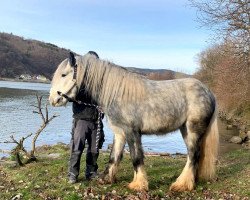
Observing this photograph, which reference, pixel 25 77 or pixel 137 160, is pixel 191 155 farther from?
pixel 25 77

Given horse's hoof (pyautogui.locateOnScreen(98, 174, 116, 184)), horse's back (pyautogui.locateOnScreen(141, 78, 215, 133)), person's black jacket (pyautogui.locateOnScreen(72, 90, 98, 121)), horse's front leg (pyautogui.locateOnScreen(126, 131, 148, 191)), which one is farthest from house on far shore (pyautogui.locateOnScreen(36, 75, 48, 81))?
horse's front leg (pyautogui.locateOnScreen(126, 131, 148, 191))

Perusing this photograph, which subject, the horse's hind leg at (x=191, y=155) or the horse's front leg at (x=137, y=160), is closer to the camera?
Result: the horse's front leg at (x=137, y=160)

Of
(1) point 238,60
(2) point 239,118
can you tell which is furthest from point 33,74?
(1) point 238,60

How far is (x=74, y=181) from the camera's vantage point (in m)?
8.73

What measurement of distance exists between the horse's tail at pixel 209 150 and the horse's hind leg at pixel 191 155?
0.63 feet

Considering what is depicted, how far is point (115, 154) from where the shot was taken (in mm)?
8367

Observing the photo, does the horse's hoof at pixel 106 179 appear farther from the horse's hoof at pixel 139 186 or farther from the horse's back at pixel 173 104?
the horse's back at pixel 173 104

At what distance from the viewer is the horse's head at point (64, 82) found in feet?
25.8

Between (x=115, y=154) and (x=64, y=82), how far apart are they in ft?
6.30

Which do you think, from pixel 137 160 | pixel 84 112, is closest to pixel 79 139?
pixel 84 112

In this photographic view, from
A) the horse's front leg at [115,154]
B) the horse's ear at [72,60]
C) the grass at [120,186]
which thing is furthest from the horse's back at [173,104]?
the horse's ear at [72,60]

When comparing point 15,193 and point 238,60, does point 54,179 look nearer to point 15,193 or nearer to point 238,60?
point 15,193

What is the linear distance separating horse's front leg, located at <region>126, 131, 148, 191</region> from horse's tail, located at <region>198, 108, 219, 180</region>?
1492 millimetres

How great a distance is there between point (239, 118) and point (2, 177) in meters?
37.3
